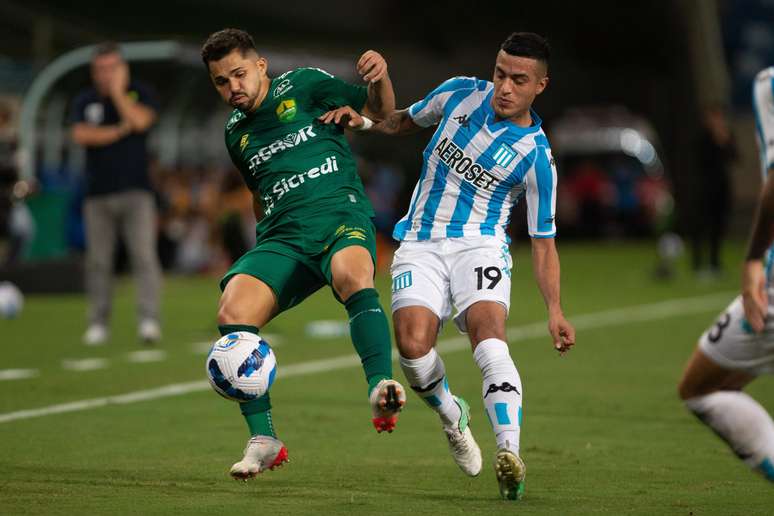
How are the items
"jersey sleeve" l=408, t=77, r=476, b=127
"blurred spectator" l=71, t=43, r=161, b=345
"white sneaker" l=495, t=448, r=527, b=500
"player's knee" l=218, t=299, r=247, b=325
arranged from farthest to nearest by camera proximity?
"blurred spectator" l=71, t=43, r=161, b=345
"jersey sleeve" l=408, t=77, r=476, b=127
"player's knee" l=218, t=299, r=247, b=325
"white sneaker" l=495, t=448, r=527, b=500

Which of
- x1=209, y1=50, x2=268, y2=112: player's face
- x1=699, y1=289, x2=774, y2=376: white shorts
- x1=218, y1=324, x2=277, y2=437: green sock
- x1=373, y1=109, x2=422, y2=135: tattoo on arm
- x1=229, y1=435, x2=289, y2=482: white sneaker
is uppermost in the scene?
x1=209, y1=50, x2=268, y2=112: player's face

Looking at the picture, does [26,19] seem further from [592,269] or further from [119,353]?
[119,353]

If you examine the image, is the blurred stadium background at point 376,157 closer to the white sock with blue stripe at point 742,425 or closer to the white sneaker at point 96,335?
the white sneaker at point 96,335

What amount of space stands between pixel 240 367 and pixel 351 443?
181 centimetres

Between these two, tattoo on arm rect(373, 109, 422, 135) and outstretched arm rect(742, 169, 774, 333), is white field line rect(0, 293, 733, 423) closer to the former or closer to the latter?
tattoo on arm rect(373, 109, 422, 135)

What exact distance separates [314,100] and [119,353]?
6.17 m

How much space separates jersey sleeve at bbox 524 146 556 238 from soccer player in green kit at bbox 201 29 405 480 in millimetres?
812

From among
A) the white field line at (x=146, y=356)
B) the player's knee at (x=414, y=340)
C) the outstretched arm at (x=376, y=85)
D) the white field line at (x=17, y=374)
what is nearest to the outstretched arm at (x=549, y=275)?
the player's knee at (x=414, y=340)

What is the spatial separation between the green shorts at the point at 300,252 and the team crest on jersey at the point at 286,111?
1.68 feet

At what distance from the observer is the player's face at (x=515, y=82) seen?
296 inches

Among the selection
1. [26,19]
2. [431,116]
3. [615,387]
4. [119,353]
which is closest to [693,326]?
[615,387]

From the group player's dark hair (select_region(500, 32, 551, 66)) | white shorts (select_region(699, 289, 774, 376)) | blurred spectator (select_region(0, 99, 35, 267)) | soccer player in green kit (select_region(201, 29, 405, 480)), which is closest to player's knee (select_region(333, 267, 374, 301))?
soccer player in green kit (select_region(201, 29, 405, 480))

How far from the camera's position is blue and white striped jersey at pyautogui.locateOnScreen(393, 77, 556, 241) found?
7.62 metres

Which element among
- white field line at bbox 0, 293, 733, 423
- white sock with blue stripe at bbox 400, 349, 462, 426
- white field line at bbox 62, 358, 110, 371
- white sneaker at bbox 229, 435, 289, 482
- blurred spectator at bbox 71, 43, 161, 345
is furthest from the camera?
blurred spectator at bbox 71, 43, 161, 345
